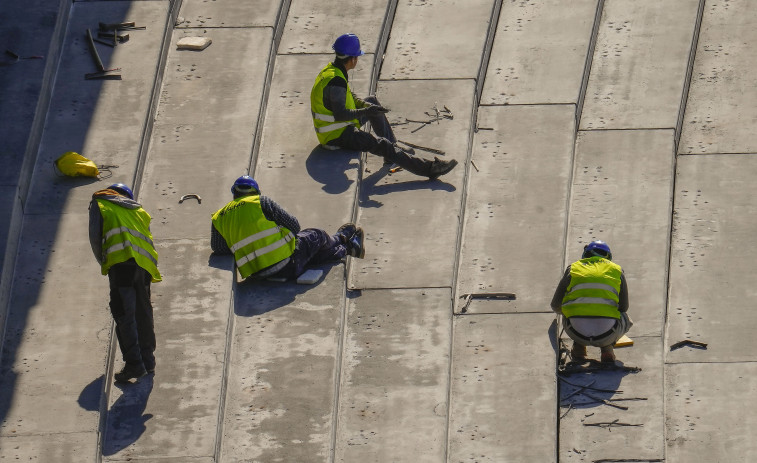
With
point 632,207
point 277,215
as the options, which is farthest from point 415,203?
point 632,207

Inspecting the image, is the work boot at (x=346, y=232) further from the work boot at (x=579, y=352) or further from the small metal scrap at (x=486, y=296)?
the work boot at (x=579, y=352)

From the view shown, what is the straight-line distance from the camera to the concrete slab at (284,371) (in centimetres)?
1198

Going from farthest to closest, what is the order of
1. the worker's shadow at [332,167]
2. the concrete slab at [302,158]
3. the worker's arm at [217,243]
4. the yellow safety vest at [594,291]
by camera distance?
the worker's shadow at [332,167] → the concrete slab at [302,158] → the worker's arm at [217,243] → the yellow safety vest at [594,291]

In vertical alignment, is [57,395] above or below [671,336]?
below

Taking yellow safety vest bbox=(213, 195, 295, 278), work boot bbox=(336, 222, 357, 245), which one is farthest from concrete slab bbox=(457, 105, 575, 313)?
yellow safety vest bbox=(213, 195, 295, 278)

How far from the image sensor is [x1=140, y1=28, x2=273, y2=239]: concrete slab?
14.3 m

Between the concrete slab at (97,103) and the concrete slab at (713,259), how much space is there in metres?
5.37

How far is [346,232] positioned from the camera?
13930 millimetres

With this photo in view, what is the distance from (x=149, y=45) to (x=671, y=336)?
640 cm

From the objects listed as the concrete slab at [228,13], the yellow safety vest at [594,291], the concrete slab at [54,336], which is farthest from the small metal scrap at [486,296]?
the concrete slab at [228,13]

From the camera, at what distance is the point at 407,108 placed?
1639 cm

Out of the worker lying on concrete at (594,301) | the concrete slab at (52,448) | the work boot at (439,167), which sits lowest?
the concrete slab at (52,448)

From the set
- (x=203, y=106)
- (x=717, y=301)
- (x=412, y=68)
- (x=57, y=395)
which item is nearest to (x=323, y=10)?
(x=412, y=68)

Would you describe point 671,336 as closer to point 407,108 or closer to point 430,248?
point 430,248
